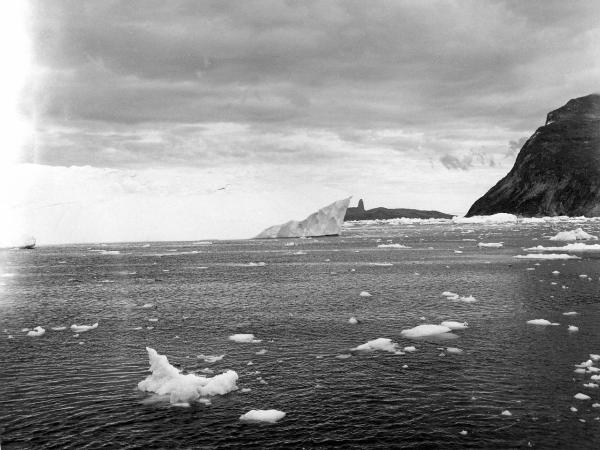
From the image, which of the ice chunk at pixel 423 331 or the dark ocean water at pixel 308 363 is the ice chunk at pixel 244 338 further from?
the ice chunk at pixel 423 331

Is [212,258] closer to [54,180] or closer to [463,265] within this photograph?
[463,265]

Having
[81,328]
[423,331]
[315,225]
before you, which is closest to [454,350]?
[423,331]

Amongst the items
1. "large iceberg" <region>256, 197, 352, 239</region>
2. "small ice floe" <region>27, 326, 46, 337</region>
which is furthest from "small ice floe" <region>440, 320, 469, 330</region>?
"large iceberg" <region>256, 197, 352, 239</region>

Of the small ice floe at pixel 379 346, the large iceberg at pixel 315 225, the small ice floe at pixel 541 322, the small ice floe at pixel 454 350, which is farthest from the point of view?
the large iceberg at pixel 315 225

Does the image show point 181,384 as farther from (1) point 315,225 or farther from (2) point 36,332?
(1) point 315,225

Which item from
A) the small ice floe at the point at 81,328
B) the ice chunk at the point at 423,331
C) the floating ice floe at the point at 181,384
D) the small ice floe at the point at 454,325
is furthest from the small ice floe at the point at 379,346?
the small ice floe at the point at 81,328

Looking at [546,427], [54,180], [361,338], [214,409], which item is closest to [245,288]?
[361,338]
